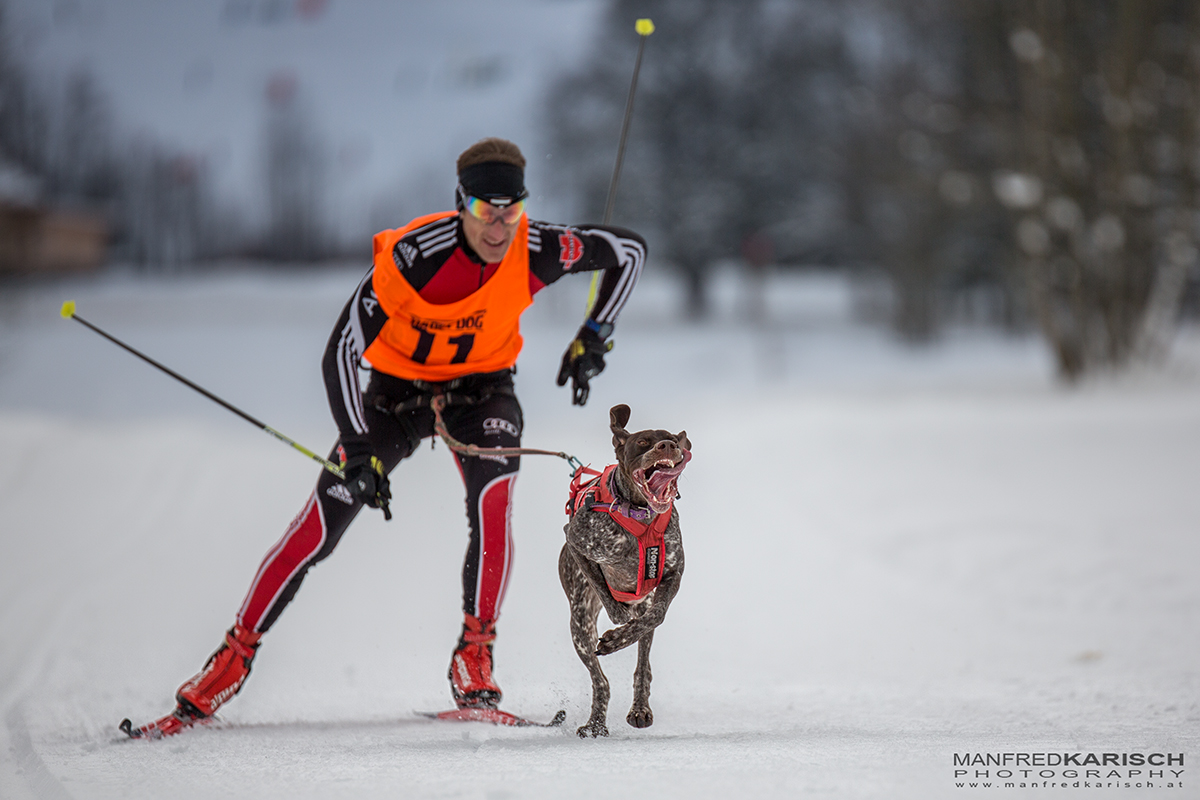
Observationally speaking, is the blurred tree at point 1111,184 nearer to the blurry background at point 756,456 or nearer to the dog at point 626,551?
the blurry background at point 756,456

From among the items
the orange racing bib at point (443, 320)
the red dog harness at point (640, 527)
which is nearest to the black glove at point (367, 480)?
the orange racing bib at point (443, 320)

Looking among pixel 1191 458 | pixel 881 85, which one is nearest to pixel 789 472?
pixel 1191 458

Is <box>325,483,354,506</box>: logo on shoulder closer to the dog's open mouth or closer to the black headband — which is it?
the black headband

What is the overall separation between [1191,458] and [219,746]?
7855 millimetres

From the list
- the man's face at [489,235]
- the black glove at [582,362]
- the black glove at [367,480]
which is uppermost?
the man's face at [489,235]

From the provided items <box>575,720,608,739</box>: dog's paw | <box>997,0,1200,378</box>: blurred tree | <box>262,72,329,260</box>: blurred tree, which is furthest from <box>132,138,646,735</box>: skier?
<box>262,72,329,260</box>: blurred tree

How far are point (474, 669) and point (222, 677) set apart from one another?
922mm

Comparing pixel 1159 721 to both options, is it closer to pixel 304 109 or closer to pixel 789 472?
pixel 789 472

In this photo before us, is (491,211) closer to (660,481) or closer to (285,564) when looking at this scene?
(660,481)

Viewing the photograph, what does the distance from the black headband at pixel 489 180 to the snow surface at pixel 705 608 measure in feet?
5.87

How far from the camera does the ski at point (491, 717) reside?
128 inches

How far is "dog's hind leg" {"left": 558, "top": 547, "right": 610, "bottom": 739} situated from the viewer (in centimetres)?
296

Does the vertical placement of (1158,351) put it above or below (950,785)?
above

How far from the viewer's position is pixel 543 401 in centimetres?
1584
